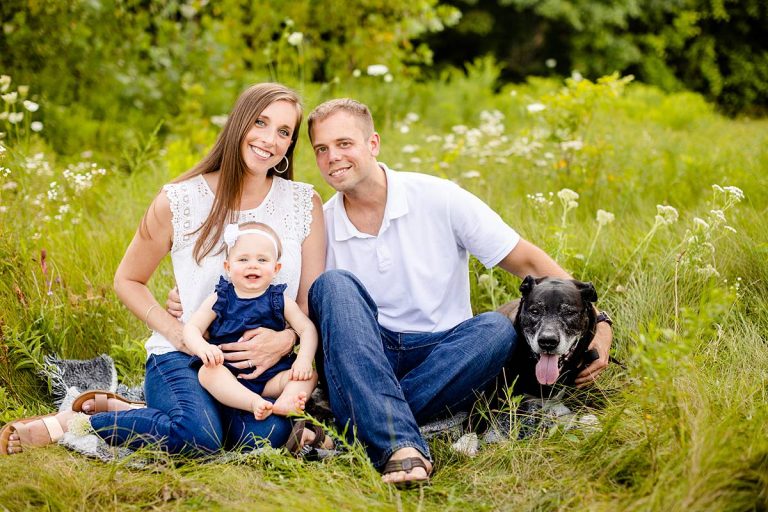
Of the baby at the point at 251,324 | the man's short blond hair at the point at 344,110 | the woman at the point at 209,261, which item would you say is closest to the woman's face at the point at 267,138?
the woman at the point at 209,261

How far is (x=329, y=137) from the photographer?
130 inches

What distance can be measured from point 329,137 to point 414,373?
1.06 metres

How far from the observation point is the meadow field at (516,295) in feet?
8.00

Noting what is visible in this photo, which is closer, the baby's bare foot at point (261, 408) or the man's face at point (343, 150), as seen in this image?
the baby's bare foot at point (261, 408)

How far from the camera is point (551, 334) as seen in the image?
9.81 feet

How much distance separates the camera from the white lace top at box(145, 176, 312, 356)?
10.7 ft

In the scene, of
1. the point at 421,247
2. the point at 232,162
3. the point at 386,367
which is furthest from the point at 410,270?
the point at 232,162

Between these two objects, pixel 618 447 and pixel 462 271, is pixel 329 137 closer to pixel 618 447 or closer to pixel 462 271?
pixel 462 271

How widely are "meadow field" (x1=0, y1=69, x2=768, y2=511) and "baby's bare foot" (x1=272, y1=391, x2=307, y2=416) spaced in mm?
183

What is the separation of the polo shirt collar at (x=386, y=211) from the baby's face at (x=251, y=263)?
420mm

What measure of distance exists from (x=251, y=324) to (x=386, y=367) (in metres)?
0.59

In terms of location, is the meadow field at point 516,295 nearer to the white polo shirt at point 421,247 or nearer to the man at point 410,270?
the man at point 410,270

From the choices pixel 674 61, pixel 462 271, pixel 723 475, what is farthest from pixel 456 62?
pixel 723 475

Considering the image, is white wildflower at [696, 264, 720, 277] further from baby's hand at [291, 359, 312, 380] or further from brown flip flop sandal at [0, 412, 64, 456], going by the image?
brown flip flop sandal at [0, 412, 64, 456]
